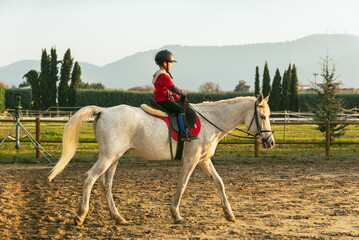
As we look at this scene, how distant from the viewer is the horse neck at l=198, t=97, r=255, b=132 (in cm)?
610

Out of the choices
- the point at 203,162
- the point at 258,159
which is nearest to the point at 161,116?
the point at 203,162

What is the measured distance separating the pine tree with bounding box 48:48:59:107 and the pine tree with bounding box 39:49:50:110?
0.29 meters

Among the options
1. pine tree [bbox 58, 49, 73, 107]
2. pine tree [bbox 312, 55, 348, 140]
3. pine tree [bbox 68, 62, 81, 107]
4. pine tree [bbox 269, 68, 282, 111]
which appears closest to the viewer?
pine tree [bbox 312, 55, 348, 140]

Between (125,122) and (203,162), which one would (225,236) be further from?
(125,122)

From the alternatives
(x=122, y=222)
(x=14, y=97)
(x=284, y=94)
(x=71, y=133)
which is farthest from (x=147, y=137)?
(x=14, y=97)

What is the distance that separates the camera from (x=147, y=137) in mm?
5727

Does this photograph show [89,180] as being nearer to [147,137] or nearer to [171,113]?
[147,137]

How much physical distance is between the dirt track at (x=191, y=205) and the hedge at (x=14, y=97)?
117 ft

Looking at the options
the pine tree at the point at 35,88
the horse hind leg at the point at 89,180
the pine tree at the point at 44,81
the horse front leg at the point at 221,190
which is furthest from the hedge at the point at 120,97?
the horse hind leg at the point at 89,180

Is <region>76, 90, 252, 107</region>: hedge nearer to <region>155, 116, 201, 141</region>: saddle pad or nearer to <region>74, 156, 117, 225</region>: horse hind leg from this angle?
<region>155, 116, 201, 141</region>: saddle pad

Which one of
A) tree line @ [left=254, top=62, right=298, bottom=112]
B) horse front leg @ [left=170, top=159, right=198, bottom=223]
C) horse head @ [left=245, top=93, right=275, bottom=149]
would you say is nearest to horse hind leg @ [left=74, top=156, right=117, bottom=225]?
horse front leg @ [left=170, top=159, right=198, bottom=223]

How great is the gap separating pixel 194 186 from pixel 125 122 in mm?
3334

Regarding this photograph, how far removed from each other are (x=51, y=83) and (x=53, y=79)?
539mm

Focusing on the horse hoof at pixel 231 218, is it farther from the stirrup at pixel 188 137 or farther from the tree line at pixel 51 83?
the tree line at pixel 51 83
